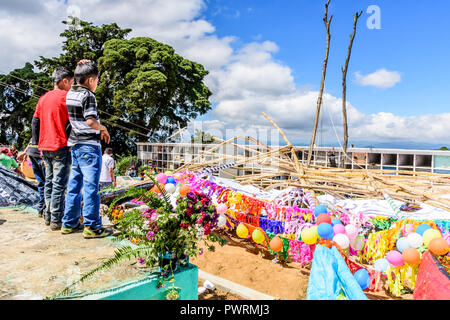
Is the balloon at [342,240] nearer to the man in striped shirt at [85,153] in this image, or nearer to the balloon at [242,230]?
the balloon at [242,230]

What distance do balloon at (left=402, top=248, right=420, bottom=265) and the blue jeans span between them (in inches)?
114

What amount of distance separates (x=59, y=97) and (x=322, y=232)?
292 centimetres

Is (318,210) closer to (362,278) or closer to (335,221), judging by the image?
(335,221)

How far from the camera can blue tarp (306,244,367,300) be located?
162 cm

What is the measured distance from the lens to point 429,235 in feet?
9.07

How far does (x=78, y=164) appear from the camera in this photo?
235cm

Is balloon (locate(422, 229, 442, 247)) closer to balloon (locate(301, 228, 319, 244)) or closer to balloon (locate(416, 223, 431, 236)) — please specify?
balloon (locate(416, 223, 431, 236))

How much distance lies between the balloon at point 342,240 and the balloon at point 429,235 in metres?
0.72

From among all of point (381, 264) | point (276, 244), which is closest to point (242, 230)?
point (276, 244)

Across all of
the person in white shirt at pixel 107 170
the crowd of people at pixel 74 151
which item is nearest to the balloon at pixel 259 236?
the crowd of people at pixel 74 151

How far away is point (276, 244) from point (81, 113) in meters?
2.66

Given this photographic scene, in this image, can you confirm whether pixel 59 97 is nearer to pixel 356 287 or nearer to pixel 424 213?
pixel 356 287

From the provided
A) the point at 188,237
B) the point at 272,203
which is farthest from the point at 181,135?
the point at 188,237

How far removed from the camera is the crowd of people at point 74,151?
89.5 inches
